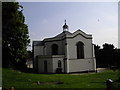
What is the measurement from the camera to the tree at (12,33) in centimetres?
2588

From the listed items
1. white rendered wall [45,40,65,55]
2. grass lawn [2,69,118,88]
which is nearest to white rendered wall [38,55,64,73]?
white rendered wall [45,40,65,55]

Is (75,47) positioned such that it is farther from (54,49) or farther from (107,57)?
(107,57)

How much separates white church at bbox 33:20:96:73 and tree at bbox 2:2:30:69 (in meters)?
6.76

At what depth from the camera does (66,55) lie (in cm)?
3738

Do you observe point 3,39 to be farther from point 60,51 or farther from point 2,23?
point 60,51

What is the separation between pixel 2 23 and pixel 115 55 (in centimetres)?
3483

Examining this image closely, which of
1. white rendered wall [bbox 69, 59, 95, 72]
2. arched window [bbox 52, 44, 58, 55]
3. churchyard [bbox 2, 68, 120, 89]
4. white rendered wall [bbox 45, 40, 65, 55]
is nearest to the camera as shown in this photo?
churchyard [bbox 2, 68, 120, 89]

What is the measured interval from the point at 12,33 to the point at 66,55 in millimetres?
12477

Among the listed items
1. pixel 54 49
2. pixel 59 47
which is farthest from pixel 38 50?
pixel 59 47

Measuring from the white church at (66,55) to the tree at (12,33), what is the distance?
676 cm

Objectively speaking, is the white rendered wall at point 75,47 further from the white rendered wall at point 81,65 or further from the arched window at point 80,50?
the white rendered wall at point 81,65

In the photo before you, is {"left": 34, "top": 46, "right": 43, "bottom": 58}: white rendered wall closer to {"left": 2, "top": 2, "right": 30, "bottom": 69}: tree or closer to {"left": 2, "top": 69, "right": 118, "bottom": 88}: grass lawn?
{"left": 2, "top": 2, "right": 30, "bottom": 69}: tree

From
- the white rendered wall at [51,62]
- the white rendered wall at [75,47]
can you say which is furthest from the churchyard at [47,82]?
the white rendered wall at [75,47]

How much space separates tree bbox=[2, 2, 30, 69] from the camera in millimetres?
25875
